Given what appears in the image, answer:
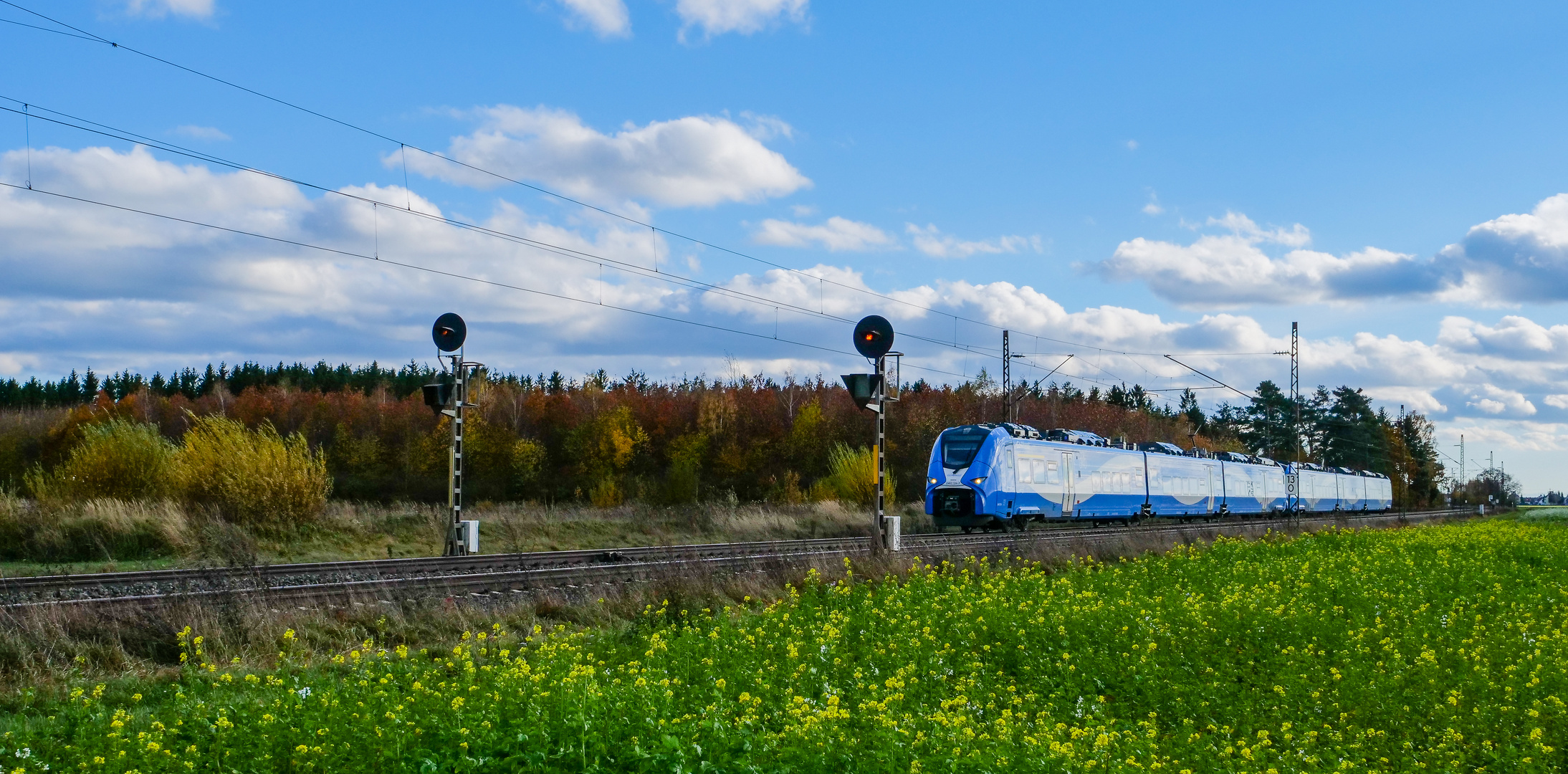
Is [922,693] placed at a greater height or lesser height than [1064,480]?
lesser

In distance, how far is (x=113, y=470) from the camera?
28297 mm

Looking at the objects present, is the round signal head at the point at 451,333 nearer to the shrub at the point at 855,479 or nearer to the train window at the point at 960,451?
the train window at the point at 960,451

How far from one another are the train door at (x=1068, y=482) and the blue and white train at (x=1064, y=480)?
0.02 m

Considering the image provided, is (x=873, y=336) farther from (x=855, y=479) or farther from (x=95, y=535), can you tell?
(x=855, y=479)

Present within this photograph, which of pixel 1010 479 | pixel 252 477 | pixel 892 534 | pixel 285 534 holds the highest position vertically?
pixel 252 477

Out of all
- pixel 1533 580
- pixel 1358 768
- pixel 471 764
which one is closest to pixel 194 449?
pixel 471 764

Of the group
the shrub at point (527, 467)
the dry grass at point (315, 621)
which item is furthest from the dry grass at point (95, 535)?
the shrub at point (527, 467)

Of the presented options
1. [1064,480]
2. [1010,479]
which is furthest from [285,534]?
[1064,480]

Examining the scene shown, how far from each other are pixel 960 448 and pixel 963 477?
1.06 m

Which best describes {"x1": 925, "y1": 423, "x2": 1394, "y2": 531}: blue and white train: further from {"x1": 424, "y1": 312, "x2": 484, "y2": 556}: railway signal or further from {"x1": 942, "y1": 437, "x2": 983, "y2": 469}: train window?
{"x1": 424, "y1": 312, "x2": 484, "y2": 556}: railway signal

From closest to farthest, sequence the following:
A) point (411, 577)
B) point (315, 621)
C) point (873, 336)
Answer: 1. point (315, 621)
2. point (411, 577)
3. point (873, 336)

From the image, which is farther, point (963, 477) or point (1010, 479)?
point (1010, 479)

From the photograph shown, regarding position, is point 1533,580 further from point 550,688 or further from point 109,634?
point 109,634

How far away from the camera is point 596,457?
72.5 metres
